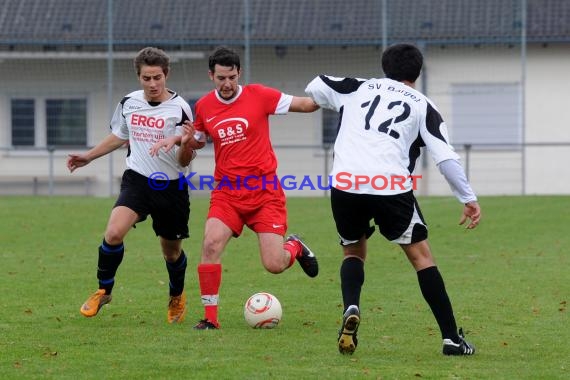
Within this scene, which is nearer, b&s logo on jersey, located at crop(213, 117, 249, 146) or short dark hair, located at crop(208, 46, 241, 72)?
short dark hair, located at crop(208, 46, 241, 72)

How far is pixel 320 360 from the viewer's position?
7090mm

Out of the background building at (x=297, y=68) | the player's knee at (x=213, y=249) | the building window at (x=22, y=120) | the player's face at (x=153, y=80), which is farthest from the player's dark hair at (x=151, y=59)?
the building window at (x=22, y=120)

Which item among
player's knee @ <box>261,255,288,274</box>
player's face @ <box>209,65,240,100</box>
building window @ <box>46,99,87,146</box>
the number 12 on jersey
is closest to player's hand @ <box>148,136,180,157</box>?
player's face @ <box>209,65,240,100</box>

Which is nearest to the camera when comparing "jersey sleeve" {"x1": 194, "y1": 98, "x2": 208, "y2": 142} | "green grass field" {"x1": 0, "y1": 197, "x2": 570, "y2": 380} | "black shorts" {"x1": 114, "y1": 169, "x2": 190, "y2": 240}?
"green grass field" {"x1": 0, "y1": 197, "x2": 570, "y2": 380}

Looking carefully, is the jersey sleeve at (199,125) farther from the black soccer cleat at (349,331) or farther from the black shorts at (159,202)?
the black soccer cleat at (349,331)

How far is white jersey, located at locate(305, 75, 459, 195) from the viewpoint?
7219 mm

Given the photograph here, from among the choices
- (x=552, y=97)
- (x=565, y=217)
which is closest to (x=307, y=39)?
(x=552, y=97)

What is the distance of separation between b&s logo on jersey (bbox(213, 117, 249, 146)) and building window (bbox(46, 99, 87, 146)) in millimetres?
19992

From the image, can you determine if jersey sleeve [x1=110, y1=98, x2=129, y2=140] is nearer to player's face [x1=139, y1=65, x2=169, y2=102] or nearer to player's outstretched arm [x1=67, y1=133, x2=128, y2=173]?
player's outstretched arm [x1=67, y1=133, x2=128, y2=173]

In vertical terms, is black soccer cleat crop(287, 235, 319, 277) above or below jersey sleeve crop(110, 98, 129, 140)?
below

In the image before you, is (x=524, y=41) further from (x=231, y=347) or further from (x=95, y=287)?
(x=231, y=347)

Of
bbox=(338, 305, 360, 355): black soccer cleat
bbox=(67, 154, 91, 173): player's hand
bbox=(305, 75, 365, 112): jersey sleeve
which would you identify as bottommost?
bbox=(338, 305, 360, 355): black soccer cleat

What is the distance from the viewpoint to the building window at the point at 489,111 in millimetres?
26984

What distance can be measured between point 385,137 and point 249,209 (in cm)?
164
